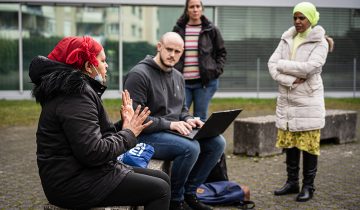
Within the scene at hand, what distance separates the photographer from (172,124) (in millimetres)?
5113

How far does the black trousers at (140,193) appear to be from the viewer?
350 centimetres

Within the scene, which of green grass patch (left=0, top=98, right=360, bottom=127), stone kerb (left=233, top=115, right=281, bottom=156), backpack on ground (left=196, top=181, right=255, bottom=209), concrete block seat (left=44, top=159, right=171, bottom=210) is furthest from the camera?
green grass patch (left=0, top=98, right=360, bottom=127)

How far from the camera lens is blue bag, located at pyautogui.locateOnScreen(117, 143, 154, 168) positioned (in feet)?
14.1

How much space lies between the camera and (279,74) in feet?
19.8

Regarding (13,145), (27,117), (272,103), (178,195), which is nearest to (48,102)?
(178,195)

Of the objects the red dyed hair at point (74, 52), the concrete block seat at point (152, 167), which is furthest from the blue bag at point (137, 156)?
the red dyed hair at point (74, 52)

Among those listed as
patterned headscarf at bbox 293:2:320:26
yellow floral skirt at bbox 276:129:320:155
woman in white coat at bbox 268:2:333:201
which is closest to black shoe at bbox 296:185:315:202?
woman in white coat at bbox 268:2:333:201

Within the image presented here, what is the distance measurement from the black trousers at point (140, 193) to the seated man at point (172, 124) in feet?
4.43

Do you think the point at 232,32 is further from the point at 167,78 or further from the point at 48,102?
the point at 48,102

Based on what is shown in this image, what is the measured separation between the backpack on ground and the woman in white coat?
635 mm

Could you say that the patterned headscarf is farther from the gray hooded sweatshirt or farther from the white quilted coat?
the gray hooded sweatshirt

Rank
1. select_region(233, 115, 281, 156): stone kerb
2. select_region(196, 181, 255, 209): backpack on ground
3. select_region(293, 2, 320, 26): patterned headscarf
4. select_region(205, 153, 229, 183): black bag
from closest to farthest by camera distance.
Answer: select_region(196, 181, 255, 209): backpack on ground
select_region(293, 2, 320, 26): patterned headscarf
select_region(205, 153, 229, 183): black bag
select_region(233, 115, 281, 156): stone kerb

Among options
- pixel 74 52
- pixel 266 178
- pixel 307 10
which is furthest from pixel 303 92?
pixel 74 52

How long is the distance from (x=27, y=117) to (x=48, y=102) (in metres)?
10.5
